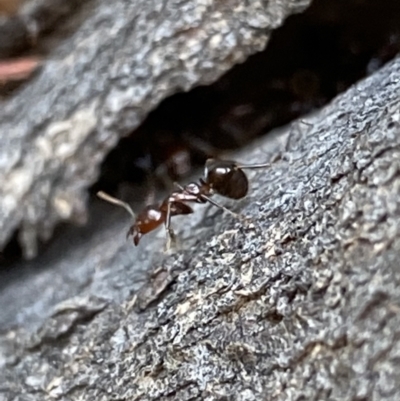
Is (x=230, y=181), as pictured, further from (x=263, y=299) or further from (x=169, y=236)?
(x=263, y=299)

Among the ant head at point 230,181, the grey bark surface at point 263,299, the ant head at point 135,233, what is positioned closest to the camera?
the grey bark surface at point 263,299

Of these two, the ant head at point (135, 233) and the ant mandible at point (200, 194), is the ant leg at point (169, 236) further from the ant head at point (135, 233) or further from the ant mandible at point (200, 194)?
the ant head at point (135, 233)

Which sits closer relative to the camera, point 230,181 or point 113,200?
point 230,181

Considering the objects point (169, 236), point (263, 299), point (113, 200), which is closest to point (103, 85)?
point (113, 200)

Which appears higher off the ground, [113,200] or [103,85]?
[103,85]

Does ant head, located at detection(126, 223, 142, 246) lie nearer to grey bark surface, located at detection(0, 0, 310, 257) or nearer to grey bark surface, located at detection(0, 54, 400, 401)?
grey bark surface, located at detection(0, 54, 400, 401)

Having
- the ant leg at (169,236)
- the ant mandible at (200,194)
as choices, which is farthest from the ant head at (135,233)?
the ant leg at (169,236)

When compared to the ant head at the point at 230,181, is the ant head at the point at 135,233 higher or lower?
lower
